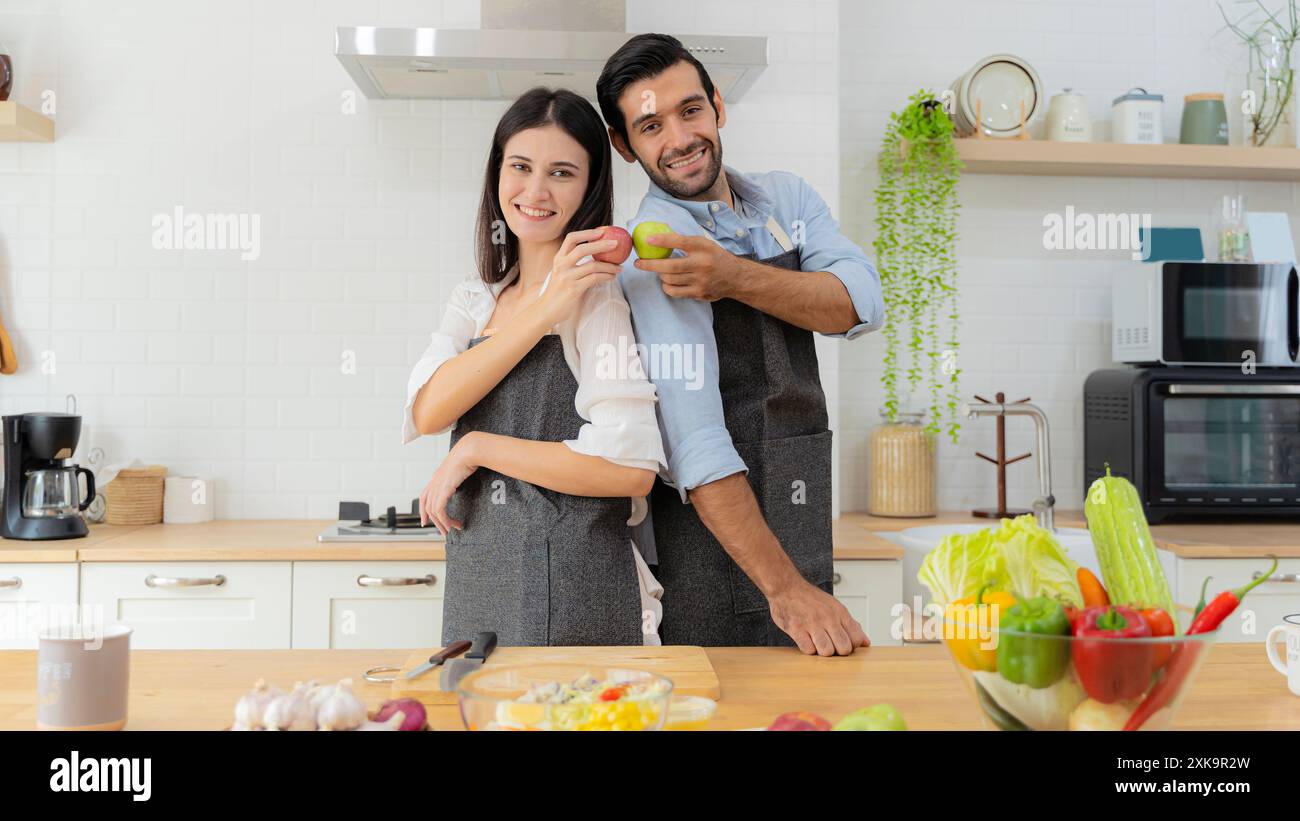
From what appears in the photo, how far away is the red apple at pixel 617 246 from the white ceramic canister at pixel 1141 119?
257 cm

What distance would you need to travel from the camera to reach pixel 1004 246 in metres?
3.66

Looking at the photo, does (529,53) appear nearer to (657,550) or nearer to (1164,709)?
(657,550)

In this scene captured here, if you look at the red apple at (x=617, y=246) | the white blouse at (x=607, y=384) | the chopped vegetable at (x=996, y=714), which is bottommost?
the chopped vegetable at (x=996, y=714)

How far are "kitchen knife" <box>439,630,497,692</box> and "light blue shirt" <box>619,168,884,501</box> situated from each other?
14.5 inches

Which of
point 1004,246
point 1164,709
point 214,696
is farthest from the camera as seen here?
point 1004,246

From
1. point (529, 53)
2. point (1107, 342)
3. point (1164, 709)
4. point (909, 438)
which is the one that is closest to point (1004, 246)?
point (1107, 342)

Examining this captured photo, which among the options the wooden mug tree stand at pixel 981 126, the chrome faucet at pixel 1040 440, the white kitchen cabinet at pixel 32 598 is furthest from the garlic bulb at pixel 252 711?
the wooden mug tree stand at pixel 981 126

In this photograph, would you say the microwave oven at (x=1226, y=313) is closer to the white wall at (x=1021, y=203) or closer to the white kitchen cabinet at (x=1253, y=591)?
the white wall at (x=1021, y=203)

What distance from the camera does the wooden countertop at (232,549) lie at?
8.68 feet

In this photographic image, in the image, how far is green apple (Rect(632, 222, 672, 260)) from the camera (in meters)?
1.54

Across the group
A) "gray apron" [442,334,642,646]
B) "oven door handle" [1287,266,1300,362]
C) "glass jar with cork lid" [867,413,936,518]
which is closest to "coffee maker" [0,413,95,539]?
"gray apron" [442,334,642,646]

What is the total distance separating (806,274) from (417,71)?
64.9 inches

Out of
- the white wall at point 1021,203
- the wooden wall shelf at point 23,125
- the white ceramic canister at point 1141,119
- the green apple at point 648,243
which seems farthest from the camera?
the white wall at point 1021,203

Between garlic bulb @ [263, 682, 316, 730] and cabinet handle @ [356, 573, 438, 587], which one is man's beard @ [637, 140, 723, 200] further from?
cabinet handle @ [356, 573, 438, 587]
